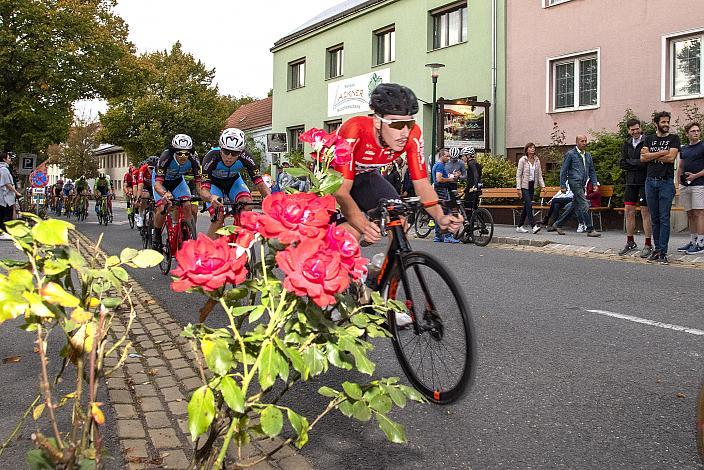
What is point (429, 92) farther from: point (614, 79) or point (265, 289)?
point (265, 289)

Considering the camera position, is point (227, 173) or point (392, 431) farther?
point (227, 173)

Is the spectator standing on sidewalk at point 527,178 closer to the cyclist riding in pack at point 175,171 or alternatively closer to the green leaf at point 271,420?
the cyclist riding in pack at point 175,171

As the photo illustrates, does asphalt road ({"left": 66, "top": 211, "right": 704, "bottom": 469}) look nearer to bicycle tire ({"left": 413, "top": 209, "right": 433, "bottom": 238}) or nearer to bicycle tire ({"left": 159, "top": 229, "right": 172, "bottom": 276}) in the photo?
bicycle tire ({"left": 159, "top": 229, "right": 172, "bottom": 276})

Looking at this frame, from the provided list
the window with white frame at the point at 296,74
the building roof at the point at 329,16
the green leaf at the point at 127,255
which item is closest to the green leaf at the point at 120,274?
the green leaf at the point at 127,255

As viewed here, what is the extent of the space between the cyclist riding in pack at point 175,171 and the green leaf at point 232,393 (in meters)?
7.30

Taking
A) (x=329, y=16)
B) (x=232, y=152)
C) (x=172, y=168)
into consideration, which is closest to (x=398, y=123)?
(x=232, y=152)

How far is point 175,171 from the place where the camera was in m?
9.70

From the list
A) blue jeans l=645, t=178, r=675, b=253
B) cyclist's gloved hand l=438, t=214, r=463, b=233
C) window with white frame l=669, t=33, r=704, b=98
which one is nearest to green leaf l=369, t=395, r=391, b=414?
cyclist's gloved hand l=438, t=214, r=463, b=233

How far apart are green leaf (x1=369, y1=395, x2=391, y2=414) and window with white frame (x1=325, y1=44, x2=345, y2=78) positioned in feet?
102

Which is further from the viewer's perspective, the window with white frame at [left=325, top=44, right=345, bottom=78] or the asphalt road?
the window with white frame at [left=325, top=44, right=345, bottom=78]

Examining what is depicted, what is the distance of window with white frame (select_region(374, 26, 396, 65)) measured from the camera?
1137 inches

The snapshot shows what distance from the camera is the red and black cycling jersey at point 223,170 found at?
812cm

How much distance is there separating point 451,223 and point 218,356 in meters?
2.43

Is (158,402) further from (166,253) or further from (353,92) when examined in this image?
(353,92)
